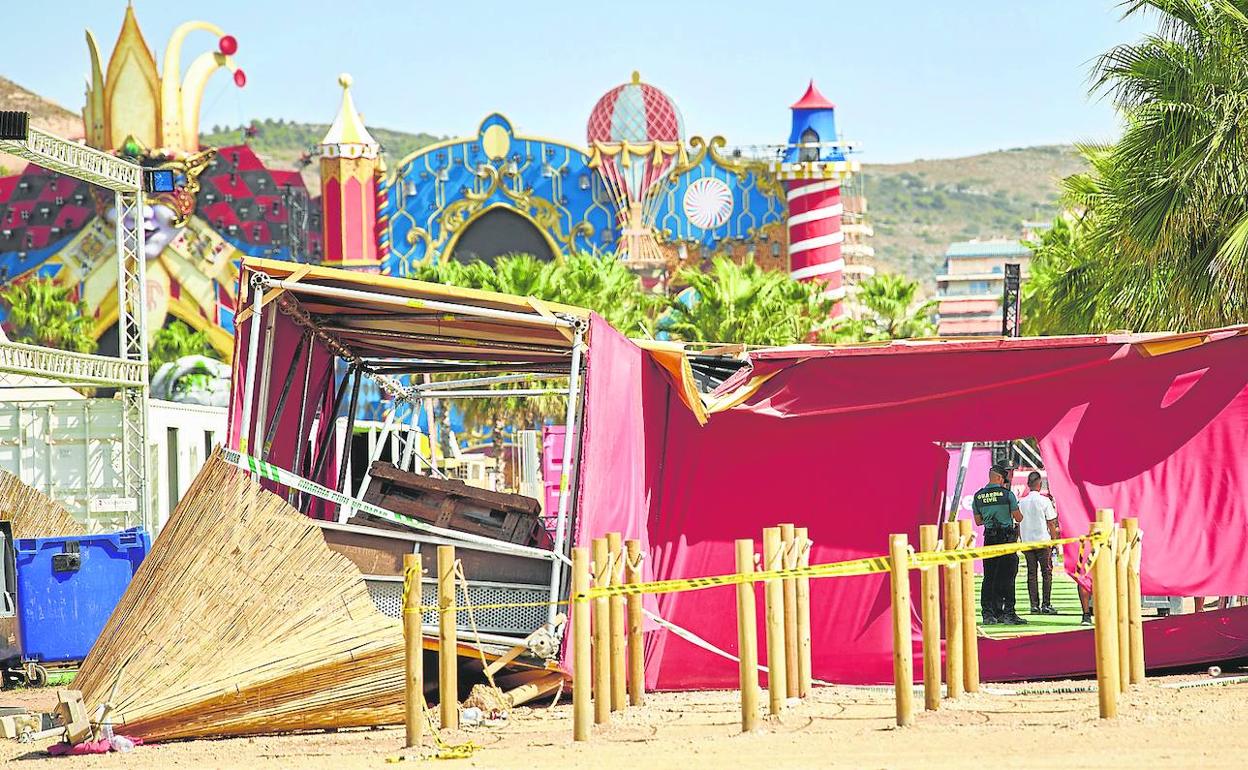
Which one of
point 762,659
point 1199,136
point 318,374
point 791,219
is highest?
point 791,219

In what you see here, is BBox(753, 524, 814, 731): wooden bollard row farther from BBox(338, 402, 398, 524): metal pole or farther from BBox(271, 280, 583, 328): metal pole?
BBox(338, 402, 398, 524): metal pole

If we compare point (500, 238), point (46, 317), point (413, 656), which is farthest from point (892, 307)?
point (413, 656)

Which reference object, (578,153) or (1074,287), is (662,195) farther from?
(1074,287)

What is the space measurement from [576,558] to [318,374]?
548 cm

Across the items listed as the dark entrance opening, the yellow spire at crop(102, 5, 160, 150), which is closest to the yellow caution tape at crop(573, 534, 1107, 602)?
the dark entrance opening

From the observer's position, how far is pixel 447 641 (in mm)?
10664

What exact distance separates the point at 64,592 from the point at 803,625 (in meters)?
7.35

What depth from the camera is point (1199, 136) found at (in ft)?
57.6

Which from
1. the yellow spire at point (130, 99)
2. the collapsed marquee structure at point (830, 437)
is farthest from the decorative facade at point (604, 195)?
the collapsed marquee structure at point (830, 437)

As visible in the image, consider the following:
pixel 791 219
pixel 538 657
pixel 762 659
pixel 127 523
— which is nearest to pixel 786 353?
pixel 762 659

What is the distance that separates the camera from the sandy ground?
31.4ft

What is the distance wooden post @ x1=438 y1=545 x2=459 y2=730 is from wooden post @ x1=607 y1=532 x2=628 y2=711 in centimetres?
104

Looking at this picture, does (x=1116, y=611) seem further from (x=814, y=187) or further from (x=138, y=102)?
(x=138, y=102)

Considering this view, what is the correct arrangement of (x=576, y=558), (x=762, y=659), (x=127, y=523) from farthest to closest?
(x=127, y=523) → (x=762, y=659) → (x=576, y=558)
